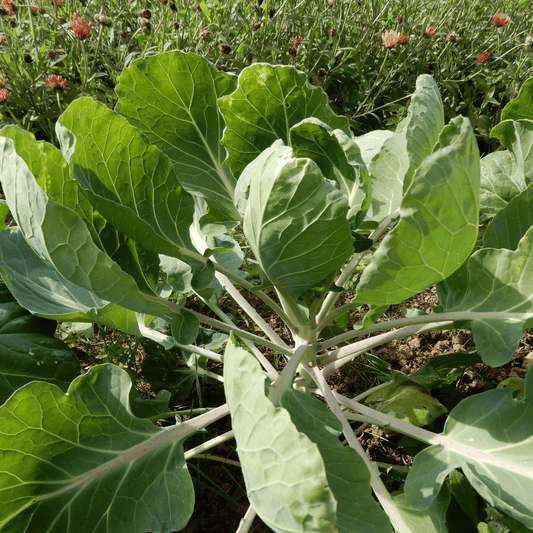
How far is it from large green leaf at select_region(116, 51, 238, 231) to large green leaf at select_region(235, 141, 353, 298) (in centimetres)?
31

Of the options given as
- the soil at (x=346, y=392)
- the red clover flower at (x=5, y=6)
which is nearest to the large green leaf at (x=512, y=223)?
the soil at (x=346, y=392)

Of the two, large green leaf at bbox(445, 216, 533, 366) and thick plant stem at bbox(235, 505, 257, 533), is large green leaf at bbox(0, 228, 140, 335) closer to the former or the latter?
thick plant stem at bbox(235, 505, 257, 533)

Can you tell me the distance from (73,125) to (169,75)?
0.31 m

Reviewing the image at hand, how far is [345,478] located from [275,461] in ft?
0.80

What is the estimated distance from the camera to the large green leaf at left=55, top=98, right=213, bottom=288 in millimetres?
882

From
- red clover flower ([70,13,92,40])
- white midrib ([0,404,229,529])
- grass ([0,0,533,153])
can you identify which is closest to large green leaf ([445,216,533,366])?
white midrib ([0,404,229,529])

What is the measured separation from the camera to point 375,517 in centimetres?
80

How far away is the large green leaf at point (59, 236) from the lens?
29.8 inches

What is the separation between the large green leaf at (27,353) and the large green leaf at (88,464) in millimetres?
266

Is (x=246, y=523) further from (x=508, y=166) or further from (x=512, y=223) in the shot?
(x=508, y=166)

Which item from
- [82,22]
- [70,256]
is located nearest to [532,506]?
[70,256]

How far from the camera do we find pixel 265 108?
44.0 inches

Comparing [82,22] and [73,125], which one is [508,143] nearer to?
[73,125]

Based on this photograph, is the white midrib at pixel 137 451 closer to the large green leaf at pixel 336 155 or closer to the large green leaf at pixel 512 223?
the large green leaf at pixel 336 155
